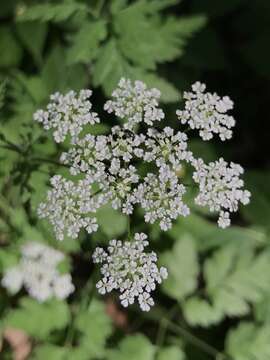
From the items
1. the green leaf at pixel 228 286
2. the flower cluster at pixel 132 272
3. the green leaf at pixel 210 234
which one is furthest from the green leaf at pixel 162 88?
the flower cluster at pixel 132 272

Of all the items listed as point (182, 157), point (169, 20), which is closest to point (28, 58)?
point (169, 20)

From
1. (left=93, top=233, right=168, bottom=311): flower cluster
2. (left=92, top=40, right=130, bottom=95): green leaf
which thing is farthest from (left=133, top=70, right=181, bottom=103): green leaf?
(left=93, top=233, right=168, bottom=311): flower cluster

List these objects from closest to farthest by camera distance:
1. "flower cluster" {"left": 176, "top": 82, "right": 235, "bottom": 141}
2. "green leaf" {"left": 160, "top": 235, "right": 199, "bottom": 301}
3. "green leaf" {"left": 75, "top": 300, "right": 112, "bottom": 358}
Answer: "flower cluster" {"left": 176, "top": 82, "right": 235, "bottom": 141}
"green leaf" {"left": 75, "top": 300, "right": 112, "bottom": 358}
"green leaf" {"left": 160, "top": 235, "right": 199, "bottom": 301}

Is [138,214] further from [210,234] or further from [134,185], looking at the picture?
[134,185]

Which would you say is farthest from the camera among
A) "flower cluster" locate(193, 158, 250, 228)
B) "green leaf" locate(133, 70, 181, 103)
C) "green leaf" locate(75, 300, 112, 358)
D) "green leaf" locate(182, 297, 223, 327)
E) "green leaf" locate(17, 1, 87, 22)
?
"green leaf" locate(182, 297, 223, 327)

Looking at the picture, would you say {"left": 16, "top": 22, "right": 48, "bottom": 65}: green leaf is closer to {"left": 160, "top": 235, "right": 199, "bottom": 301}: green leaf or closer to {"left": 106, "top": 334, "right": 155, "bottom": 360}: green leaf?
{"left": 160, "top": 235, "right": 199, "bottom": 301}: green leaf

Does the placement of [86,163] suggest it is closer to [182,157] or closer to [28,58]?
[182,157]

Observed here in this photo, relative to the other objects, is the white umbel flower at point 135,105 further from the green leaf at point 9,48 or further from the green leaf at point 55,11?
the green leaf at point 9,48
